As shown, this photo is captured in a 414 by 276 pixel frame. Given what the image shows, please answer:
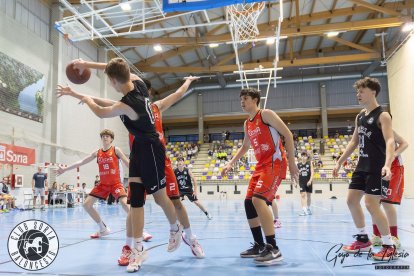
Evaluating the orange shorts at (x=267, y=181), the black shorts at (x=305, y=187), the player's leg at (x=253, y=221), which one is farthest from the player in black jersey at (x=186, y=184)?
the orange shorts at (x=267, y=181)

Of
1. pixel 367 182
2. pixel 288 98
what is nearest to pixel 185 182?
pixel 367 182

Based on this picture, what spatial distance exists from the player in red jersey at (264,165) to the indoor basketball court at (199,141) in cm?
2

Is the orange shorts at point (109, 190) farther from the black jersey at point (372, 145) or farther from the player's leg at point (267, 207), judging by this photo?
the black jersey at point (372, 145)

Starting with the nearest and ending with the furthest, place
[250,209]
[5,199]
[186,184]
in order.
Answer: [250,209] → [186,184] → [5,199]

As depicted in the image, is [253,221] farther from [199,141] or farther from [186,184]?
[199,141]

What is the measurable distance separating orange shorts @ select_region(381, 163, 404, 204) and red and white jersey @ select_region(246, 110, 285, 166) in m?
1.24

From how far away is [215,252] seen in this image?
428 cm

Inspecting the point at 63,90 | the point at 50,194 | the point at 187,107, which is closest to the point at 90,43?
the point at 50,194

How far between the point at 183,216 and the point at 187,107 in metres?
29.2

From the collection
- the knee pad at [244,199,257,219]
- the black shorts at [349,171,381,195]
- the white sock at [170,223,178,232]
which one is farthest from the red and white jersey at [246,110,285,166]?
the white sock at [170,223,178,232]

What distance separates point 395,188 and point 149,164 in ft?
8.89

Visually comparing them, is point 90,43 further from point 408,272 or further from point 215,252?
point 408,272

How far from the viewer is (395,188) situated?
4004 millimetres

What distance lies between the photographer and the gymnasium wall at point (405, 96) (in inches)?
749
